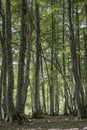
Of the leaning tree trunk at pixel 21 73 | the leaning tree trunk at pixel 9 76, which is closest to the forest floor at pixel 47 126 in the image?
the leaning tree trunk at pixel 9 76

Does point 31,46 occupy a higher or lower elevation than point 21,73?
higher

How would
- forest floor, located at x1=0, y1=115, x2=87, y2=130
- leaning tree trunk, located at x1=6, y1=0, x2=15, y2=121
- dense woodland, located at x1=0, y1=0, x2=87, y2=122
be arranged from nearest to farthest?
1. forest floor, located at x1=0, y1=115, x2=87, y2=130
2. leaning tree trunk, located at x1=6, y1=0, x2=15, y2=121
3. dense woodland, located at x1=0, y1=0, x2=87, y2=122

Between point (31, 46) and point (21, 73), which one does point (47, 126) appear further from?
point (31, 46)

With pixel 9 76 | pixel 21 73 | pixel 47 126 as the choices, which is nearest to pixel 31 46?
pixel 21 73

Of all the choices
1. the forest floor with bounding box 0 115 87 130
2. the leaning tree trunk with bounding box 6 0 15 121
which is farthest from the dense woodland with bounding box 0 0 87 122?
the forest floor with bounding box 0 115 87 130

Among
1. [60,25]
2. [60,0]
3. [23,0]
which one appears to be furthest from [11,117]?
[60,25]

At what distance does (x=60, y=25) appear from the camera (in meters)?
23.3

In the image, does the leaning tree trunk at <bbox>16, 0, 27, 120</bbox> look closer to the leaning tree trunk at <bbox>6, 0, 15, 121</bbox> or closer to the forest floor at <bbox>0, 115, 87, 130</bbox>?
the leaning tree trunk at <bbox>6, 0, 15, 121</bbox>

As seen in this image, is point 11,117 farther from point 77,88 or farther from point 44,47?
point 44,47

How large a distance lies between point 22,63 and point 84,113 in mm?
3692

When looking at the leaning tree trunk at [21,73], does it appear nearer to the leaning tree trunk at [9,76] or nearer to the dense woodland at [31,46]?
the dense woodland at [31,46]

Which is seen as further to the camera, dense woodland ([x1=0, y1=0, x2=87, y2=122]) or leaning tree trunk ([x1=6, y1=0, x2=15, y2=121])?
→ dense woodland ([x1=0, y1=0, x2=87, y2=122])

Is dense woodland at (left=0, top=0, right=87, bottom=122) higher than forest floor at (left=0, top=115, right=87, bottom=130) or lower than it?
higher

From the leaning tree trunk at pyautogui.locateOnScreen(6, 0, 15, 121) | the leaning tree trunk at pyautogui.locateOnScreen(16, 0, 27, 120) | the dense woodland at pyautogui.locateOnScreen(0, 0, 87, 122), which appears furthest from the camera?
the dense woodland at pyautogui.locateOnScreen(0, 0, 87, 122)
